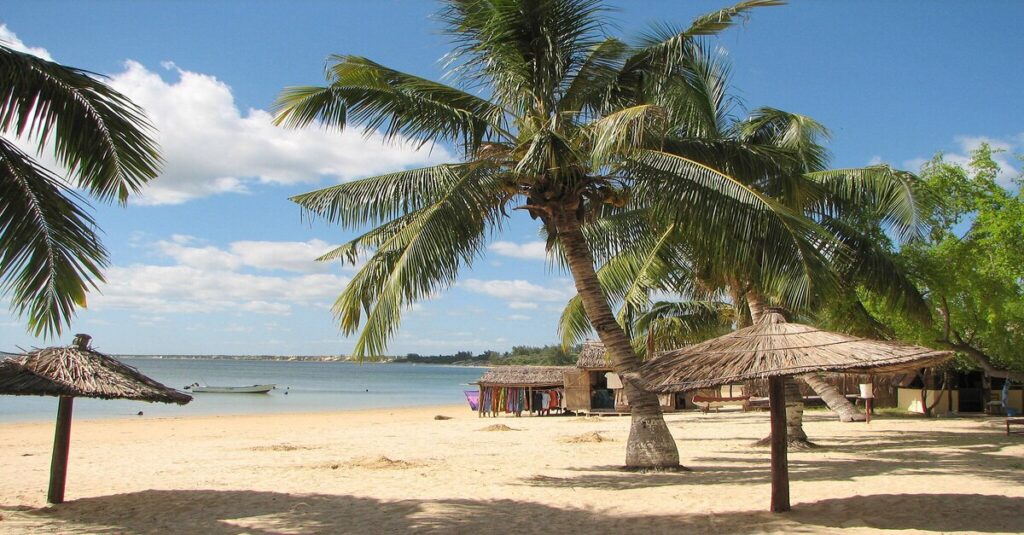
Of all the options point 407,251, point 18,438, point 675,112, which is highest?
point 675,112

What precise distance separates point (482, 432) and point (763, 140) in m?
9.81

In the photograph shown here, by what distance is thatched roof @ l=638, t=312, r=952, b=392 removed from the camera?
260 inches

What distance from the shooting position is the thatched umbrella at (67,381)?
766 centimetres

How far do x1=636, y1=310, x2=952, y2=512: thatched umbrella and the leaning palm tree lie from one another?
216 cm

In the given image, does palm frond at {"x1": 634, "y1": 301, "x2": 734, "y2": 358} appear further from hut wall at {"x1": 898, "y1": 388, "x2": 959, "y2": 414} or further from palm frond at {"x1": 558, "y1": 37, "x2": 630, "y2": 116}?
palm frond at {"x1": 558, "y1": 37, "x2": 630, "y2": 116}

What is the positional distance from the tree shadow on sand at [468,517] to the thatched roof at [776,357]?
4.51 feet

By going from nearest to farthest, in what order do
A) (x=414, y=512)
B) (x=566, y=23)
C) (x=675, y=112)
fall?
(x=414, y=512)
(x=566, y=23)
(x=675, y=112)

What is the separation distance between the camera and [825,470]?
10.5 meters

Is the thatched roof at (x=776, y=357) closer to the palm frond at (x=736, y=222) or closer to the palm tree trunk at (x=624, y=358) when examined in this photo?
the palm frond at (x=736, y=222)

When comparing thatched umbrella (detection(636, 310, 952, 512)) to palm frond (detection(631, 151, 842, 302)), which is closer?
thatched umbrella (detection(636, 310, 952, 512))

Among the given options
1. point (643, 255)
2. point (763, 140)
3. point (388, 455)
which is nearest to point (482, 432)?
point (388, 455)

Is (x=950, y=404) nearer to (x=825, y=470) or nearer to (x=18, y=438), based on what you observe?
(x=825, y=470)

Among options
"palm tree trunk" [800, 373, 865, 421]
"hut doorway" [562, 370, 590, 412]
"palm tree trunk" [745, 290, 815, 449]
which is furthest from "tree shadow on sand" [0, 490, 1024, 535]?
"hut doorway" [562, 370, 590, 412]

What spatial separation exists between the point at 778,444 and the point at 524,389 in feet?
61.9
